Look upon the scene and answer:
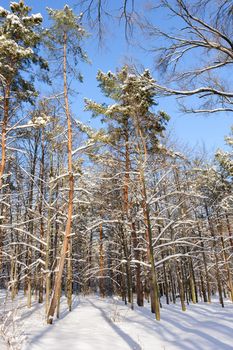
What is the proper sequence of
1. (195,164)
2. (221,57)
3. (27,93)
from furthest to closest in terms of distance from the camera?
(195,164), (27,93), (221,57)

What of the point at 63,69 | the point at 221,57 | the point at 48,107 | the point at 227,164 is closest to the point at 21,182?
the point at 48,107

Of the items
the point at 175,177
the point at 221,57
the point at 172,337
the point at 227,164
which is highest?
the point at 227,164

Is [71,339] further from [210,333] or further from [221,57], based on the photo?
[221,57]

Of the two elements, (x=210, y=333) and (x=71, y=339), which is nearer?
(x=71, y=339)

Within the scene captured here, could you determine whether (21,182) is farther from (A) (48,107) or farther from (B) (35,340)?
(B) (35,340)

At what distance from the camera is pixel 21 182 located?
64.9 feet

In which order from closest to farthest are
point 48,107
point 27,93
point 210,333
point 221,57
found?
1. point 221,57
2. point 210,333
3. point 27,93
4. point 48,107

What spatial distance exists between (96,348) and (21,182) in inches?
599

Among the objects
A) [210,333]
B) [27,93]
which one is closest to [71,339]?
[210,333]

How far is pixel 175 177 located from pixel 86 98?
7820mm

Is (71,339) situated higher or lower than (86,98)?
lower

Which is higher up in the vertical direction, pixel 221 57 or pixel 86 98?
pixel 86 98

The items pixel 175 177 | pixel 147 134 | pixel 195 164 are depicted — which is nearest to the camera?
pixel 147 134

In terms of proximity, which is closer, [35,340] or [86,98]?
[35,340]
